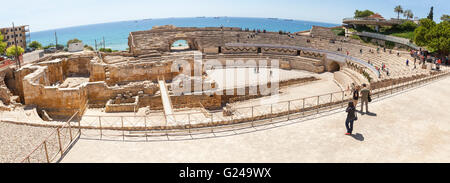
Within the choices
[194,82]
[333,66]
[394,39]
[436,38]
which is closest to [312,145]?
[194,82]

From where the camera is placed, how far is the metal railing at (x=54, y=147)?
7.98 meters

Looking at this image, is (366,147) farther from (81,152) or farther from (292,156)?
(81,152)

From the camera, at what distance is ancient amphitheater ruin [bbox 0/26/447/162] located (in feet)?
38.3

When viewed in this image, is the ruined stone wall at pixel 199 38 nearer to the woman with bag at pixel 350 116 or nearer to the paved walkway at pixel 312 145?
the paved walkway at pixel 312 145

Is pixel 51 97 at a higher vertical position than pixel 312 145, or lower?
lower

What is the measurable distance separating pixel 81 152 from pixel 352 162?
7.43 m

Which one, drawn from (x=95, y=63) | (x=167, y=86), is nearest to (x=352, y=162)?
(x=167, y=86)

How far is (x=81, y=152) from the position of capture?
8.52 metres

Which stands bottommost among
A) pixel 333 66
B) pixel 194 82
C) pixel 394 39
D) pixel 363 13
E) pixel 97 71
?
pixel 194 82

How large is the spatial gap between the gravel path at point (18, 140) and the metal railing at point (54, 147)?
50 cm

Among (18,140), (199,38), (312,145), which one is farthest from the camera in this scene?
(199,38)

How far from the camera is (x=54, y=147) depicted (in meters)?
8.84

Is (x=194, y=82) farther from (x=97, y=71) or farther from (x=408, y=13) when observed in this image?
(x=408, y=13)

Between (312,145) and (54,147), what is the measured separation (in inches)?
299
